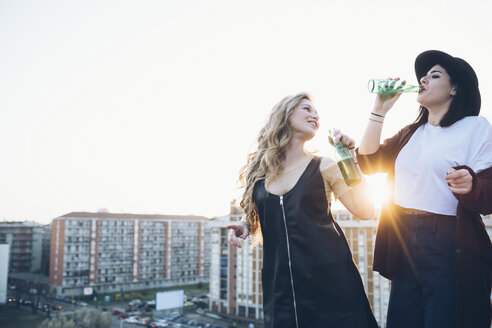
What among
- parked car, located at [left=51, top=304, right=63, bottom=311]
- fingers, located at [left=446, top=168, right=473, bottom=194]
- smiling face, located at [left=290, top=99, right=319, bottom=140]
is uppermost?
smiling face, located at [left=290, top=99, right=319, bottom=140]

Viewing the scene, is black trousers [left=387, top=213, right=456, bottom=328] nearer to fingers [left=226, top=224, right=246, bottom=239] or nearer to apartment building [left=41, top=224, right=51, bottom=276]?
fingers [left=226, top=224, right=246, bottom=239]

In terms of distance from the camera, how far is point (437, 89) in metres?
2.05

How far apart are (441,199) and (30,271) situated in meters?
72.6

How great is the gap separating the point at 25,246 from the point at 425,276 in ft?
234

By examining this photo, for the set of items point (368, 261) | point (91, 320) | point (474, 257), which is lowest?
point (91, 320)

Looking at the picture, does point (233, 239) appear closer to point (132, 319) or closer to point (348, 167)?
point (348, 167)

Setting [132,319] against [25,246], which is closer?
[132,319]

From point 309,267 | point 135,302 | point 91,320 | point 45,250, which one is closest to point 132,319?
point 91,320

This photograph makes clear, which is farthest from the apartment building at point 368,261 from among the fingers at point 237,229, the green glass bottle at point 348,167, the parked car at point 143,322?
the green glass bottle at point 348,167

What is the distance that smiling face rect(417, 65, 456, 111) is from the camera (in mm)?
2045

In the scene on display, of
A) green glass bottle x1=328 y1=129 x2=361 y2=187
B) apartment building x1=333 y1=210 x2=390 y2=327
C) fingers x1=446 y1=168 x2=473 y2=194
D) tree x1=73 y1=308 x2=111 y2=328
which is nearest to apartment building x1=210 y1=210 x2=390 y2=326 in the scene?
apartment building x1=333 y1=210 x2=390 y2=327

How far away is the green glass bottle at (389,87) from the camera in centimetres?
206

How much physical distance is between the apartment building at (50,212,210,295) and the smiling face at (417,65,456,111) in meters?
56.1

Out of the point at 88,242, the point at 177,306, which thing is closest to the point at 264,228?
the point at 177,306
